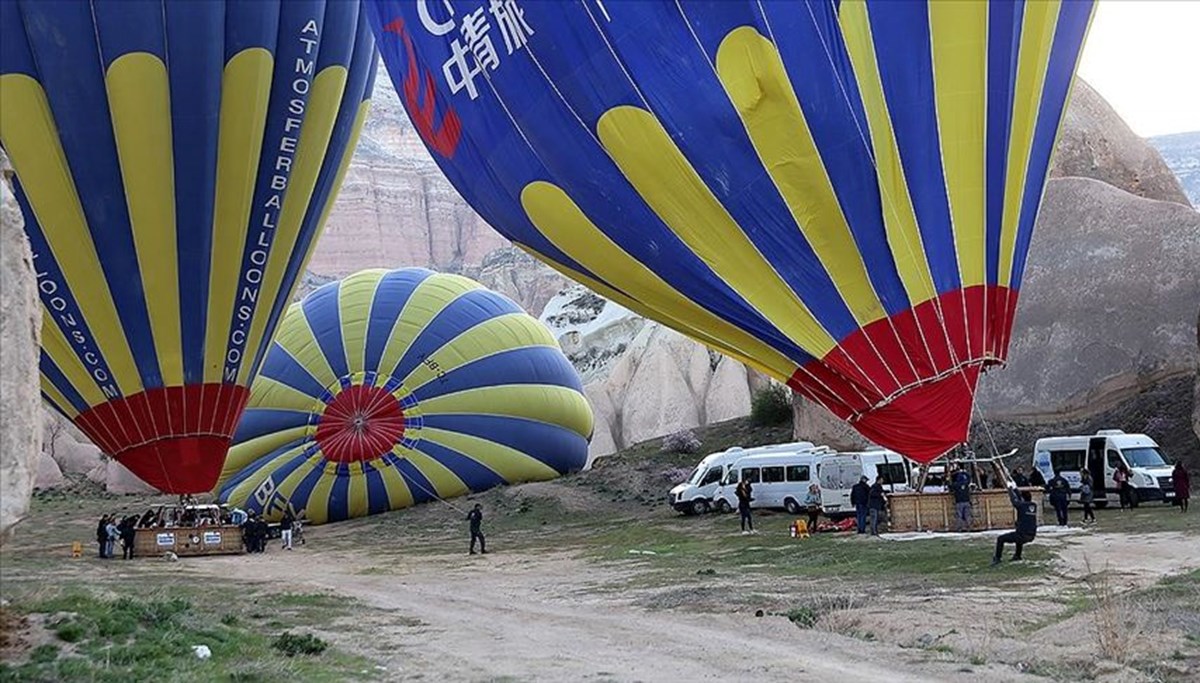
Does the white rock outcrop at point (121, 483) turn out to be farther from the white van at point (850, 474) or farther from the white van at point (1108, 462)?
the white van at point (1108, 462)

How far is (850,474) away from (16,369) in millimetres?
18248

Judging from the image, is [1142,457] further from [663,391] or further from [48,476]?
[48,476]

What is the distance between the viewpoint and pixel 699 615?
34.0 feet

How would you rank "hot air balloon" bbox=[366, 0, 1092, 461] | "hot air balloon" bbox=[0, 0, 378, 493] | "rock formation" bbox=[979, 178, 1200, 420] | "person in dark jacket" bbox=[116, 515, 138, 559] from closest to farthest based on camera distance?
1. "hot air balloon" bbox=[366, 0, 1092, 461]
2. "hot air balloon" bbox=[0, 0, 378, 493]
3. "person in dark jacket" bbox=[116, 515, 138, 559]
4. "rock formation" bbox=[979, 178, 1200, 420]

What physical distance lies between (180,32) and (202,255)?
3132mm

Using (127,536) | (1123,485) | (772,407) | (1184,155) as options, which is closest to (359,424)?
(127,536)

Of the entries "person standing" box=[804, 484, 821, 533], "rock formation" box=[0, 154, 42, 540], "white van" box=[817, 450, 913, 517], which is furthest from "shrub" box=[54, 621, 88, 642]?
"white van" box=[817, 450, 913, 517]

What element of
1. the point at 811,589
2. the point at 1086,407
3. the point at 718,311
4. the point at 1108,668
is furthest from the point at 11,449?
the point at 1086,407

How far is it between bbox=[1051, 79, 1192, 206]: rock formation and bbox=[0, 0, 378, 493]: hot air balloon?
23.3 m

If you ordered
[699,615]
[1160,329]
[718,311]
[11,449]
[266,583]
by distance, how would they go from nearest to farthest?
[11,449]
[699,615]
[718,311]
[266,583]
[1160,329]

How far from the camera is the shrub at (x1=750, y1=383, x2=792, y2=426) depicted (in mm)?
33750

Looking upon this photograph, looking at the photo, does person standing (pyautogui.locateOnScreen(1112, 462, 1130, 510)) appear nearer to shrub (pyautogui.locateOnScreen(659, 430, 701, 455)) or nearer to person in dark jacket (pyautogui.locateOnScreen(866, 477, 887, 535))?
person in dark jacket (pyautogui.locateOnScreen(866, 477, 887, 535))

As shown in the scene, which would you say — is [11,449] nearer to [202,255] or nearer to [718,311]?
[718,311]

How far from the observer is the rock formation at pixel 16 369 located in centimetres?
554
